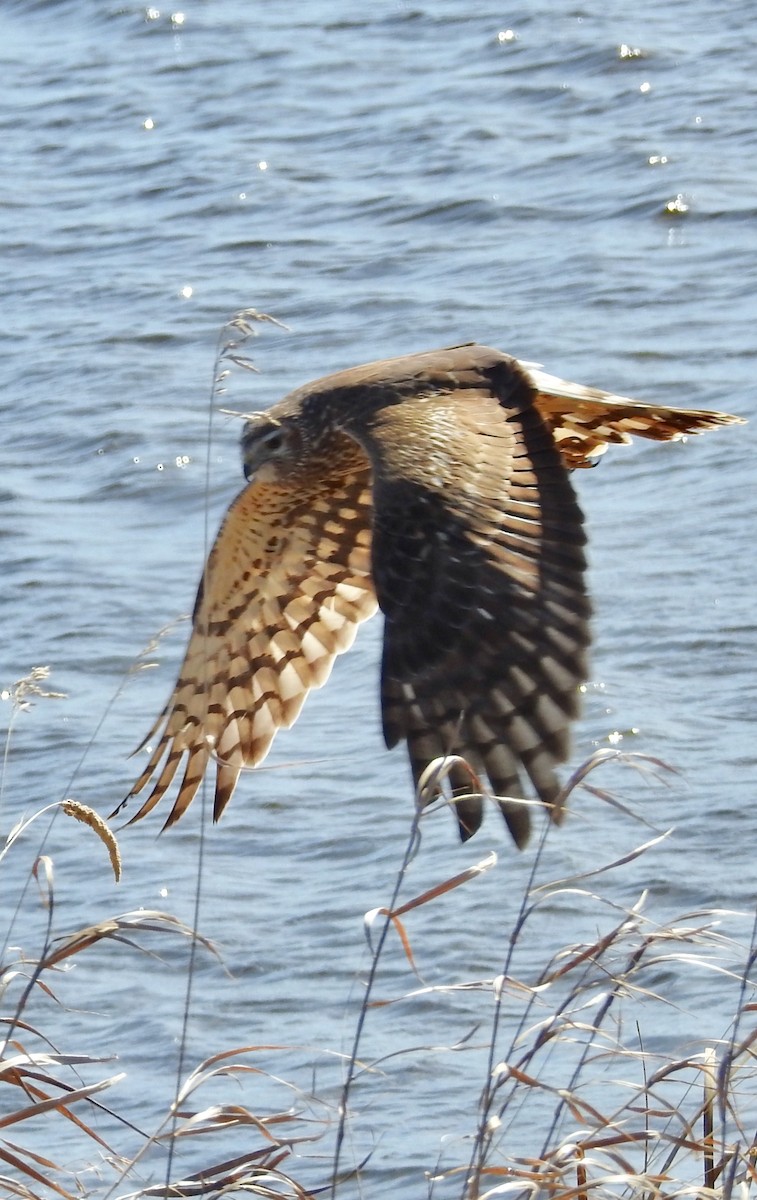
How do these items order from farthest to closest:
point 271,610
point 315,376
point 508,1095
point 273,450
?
point 315,376
point 271,610
point 273,450
point 508,1095

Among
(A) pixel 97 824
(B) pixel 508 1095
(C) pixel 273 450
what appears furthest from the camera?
(C) pixel 273 450

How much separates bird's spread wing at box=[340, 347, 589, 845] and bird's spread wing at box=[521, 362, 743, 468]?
0.52 m

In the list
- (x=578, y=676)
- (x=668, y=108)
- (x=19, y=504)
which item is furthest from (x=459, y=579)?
(x=668, y=108)

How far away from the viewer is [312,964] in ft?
18.2

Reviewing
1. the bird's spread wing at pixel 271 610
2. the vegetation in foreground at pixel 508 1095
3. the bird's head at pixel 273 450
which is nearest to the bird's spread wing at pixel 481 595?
the vegetation in foreground at pixel 508 1095

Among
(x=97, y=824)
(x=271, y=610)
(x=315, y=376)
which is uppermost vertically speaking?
(x=97, y=824)

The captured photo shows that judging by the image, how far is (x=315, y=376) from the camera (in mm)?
9609

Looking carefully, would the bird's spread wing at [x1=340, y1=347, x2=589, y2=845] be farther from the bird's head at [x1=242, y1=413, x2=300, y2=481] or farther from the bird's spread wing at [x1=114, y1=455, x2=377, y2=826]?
the bird's spread wing at [x1=114, y1=455, x2=377, y2=826]

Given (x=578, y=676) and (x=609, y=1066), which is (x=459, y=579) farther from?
A: (x=609, y=1066)

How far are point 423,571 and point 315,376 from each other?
5634 mm

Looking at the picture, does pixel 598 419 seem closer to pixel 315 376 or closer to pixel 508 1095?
pixel 508 1095

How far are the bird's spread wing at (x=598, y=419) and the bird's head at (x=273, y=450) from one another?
1.94ft

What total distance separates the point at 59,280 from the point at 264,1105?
7.66m

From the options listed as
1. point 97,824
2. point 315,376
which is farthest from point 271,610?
point 315,376
